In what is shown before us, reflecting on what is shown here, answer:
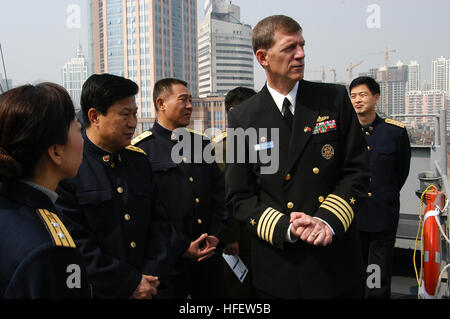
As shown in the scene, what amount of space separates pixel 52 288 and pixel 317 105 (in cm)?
145

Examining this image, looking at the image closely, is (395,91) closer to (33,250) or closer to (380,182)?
(380,182)

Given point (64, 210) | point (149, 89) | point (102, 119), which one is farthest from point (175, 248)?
point (149, 89)

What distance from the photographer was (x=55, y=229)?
4.01 ft

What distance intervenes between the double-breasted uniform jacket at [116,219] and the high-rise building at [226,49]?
103 metres

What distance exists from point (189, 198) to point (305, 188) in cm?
106

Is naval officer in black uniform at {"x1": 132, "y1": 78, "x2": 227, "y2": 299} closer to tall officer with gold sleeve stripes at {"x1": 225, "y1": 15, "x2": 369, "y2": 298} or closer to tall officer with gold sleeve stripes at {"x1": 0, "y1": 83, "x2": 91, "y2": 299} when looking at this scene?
tall officer with gold sleeve stripes at {"x1": 225, "y1": 15, "x2": 369, "y2": 298}

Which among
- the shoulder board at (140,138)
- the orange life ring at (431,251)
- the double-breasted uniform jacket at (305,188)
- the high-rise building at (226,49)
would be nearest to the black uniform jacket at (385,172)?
the orange life ring at (431,251)

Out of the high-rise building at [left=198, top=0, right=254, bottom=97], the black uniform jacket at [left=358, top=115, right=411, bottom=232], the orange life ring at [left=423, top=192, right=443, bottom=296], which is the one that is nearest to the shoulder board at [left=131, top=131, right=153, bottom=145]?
the black uniform jacket at [left=358, top=115, right=411, bottom=232]

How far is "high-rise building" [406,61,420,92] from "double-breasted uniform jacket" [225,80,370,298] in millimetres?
53850

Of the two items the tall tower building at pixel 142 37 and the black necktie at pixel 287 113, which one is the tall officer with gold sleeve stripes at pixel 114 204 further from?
the tall tower building at pixel 142 37

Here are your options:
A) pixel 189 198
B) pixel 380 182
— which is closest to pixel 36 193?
pixel 189 198
